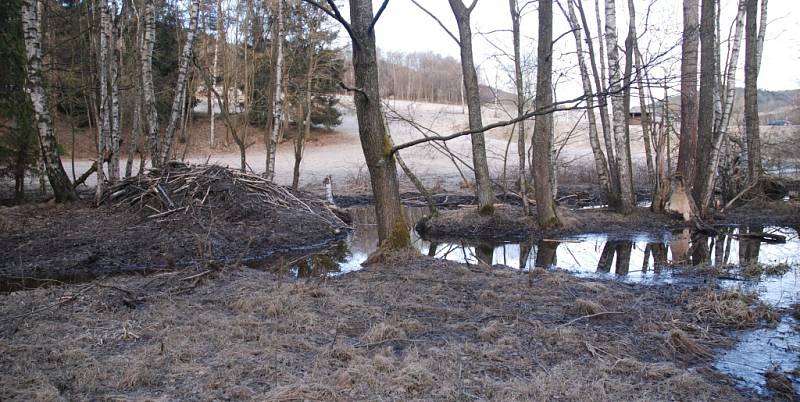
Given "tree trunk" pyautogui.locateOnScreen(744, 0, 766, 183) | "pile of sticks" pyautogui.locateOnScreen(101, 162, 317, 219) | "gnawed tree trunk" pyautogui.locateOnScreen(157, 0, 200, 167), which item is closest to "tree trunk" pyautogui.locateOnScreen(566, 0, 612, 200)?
"tree trunk" pyautogui.locateOnScreen(744, 0, 766, 183)

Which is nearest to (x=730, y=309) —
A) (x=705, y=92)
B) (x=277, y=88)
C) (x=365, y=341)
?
(x=365, y=341)

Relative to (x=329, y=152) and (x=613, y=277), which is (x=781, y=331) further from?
(x=329, y=152)

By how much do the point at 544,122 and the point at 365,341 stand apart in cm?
844

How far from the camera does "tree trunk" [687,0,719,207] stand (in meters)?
13.0

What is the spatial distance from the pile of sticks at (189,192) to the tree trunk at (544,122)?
6063 mm

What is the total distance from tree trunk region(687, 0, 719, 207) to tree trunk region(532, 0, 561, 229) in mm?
3604

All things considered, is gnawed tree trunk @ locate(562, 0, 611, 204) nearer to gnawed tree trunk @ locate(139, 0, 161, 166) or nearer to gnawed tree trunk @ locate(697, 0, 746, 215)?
gnawed tree trunk @ locate(697, 0, 746, 215)

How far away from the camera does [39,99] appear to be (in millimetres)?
12430

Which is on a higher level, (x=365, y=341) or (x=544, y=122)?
(x=544, y=122)

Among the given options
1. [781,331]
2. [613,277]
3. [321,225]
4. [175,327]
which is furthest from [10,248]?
[781,331]

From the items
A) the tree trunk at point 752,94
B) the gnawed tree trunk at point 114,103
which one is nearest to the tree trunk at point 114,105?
the gnawed tree trunk at point 114,103

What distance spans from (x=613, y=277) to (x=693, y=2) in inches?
287

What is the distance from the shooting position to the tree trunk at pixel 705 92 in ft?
42.6

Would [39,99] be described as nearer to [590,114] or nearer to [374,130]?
[374,130]
